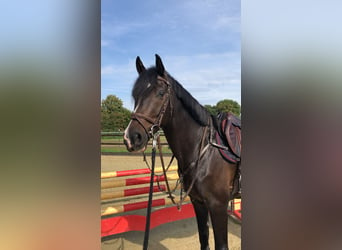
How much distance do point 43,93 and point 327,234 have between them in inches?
19.7

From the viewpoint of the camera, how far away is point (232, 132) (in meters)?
2.05

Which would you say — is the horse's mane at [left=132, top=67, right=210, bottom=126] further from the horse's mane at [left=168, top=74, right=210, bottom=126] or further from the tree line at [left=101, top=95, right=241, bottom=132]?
the tree line at [left=101, top=95, right=241, bottom=132]

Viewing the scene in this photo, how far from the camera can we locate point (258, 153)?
0.42 meters

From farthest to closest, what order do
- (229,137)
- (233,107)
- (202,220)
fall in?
(233,107) < (202,220) < (229,137)

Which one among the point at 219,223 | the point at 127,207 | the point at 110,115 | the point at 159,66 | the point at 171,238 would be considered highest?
the point at 159,66

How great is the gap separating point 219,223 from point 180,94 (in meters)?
1.02

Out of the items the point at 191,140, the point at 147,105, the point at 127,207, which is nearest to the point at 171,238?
the point at 127,207

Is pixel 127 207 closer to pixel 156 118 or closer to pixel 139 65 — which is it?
pixel 156 118

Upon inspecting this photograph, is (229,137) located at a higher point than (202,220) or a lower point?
higher

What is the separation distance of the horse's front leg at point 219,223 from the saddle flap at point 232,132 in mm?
428

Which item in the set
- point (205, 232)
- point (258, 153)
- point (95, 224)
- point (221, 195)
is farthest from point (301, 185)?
point (205, 232)

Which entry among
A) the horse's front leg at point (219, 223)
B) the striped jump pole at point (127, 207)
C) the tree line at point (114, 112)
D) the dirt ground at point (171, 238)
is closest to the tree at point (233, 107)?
the tree line at point (114, 112)

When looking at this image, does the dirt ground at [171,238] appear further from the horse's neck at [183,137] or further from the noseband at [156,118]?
the noseband at [156,118]

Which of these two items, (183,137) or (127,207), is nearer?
(183,137)
